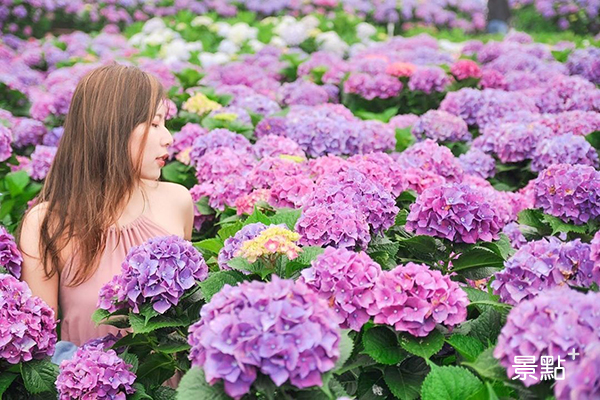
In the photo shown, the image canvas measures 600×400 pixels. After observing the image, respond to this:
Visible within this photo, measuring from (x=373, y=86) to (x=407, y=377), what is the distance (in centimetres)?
365

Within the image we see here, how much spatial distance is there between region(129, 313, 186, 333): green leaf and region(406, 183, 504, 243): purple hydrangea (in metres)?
0.79

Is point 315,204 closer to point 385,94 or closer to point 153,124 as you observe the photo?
point 153,124

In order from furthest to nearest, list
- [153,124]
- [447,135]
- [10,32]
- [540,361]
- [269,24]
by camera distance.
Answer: [10,32] → [269,24] → [447,135] → [153,124] → [540,361]

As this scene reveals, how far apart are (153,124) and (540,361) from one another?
1693 mm

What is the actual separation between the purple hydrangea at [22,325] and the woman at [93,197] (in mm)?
376

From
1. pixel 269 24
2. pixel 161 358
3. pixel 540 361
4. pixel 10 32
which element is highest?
pixel 540 361

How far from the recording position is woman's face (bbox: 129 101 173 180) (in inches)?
97.8

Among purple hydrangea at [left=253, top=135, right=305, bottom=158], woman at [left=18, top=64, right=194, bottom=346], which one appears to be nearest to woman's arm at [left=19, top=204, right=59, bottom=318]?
woman at [left=18, top=64, right=194, bottom=346]

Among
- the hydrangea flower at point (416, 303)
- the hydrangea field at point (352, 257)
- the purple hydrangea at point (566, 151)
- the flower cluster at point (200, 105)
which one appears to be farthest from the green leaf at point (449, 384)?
the flower cluster at point (200, 105)

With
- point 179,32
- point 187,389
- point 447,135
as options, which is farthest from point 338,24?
point 187,389


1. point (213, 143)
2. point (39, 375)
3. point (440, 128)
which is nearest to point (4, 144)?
point (213, 143)

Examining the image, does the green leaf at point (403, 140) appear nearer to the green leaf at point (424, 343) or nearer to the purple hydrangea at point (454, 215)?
the purple hydrangea at point (454, 215)

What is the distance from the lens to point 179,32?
922 cm

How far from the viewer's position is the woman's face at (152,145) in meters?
2.48
